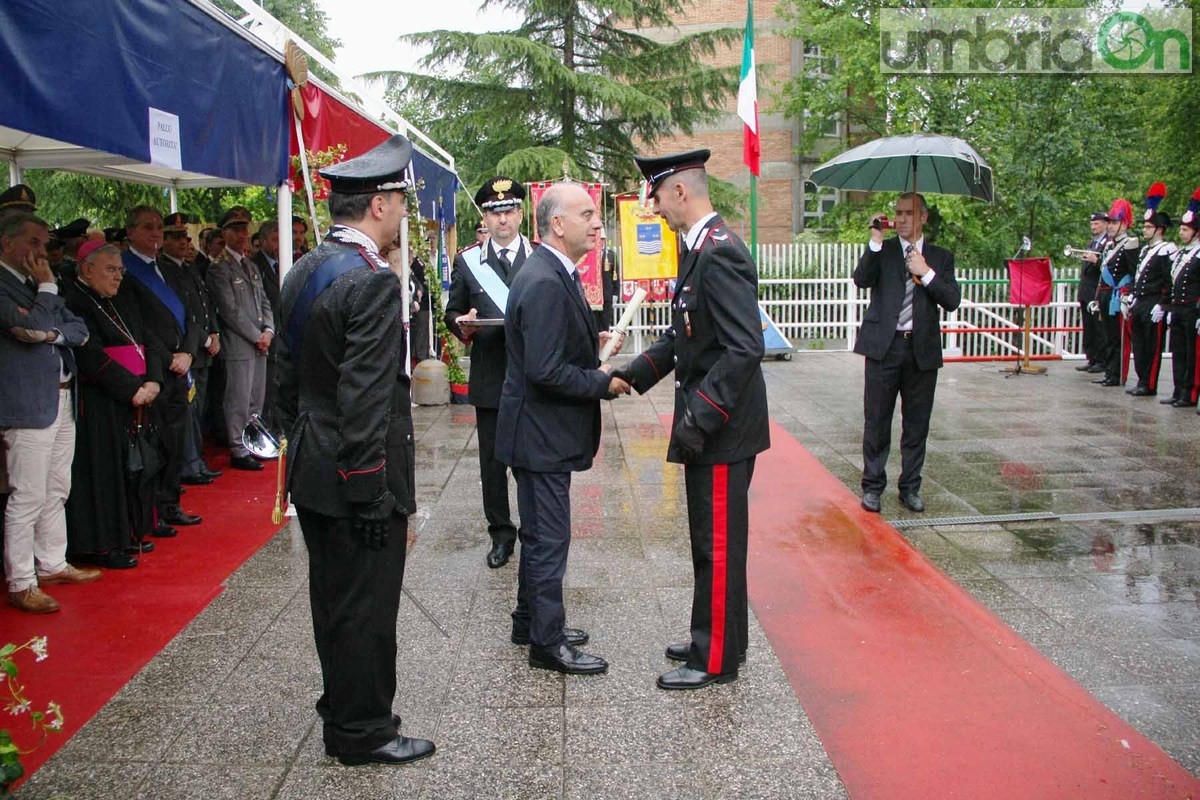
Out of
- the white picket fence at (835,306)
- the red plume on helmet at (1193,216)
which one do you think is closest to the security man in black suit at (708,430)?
the red plume on helmet at (1193,216)

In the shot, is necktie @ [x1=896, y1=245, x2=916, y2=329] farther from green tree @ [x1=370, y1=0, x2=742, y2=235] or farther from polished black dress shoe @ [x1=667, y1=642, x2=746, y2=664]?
green tree @ [x1=370, y1=0, x2=742, y2=235]

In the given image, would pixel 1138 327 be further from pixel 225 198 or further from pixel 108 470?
pixel 225 198

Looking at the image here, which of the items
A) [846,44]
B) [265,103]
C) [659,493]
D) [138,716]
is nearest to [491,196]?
[265,103]

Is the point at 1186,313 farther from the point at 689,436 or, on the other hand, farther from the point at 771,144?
the point at 771,144

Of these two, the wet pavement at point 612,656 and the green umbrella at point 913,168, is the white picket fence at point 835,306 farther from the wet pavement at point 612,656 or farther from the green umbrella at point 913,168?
the green umbrella at point 913,168

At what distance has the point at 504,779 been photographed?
312 centimetres

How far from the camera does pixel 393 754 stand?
3227 mm

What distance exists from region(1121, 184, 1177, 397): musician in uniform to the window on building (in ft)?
54.4

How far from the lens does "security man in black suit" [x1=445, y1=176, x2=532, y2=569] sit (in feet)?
17.0

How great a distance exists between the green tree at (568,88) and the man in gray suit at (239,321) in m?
10.0

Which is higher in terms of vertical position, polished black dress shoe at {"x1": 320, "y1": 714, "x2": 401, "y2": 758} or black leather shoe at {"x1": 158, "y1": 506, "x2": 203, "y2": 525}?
black leather shoe at {"x1": 158, "y1": 506, "x2": 203, "y2": 525}

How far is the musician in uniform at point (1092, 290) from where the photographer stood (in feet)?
42.4

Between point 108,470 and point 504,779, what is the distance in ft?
11.1

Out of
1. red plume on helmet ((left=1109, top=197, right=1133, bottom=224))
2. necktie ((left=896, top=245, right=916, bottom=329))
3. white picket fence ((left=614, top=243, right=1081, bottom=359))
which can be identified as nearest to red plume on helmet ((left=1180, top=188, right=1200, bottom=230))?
red plume on helmet ((left=1109, top=197, right=1133, bottom=224))
